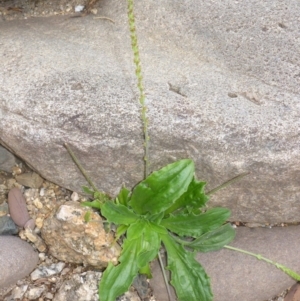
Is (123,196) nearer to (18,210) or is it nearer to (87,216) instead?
(87,216)

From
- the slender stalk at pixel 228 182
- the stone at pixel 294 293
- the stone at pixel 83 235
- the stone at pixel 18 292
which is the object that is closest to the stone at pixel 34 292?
the stone at pixel 18 292

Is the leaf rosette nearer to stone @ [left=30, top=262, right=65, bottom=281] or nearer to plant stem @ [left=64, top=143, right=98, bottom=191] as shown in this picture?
plant stem @ [left=64, top=143, right=98, bottom=191]

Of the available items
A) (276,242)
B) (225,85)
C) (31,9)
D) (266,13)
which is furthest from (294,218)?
(31,9)

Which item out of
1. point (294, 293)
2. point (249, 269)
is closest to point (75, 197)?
point (249, 269)

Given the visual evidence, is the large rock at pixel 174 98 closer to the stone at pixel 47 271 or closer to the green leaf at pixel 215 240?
the green leaf at pixel 215 240

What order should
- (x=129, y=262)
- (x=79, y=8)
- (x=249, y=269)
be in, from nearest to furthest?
(x=129, y=262)
(x=249, y=269)
(x=79, y=8)

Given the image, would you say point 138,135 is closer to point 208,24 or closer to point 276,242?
point 208,24
